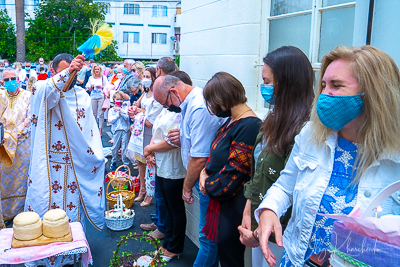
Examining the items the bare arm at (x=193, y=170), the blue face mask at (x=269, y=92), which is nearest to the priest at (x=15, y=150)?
the bare arm at (x=193, y=170)

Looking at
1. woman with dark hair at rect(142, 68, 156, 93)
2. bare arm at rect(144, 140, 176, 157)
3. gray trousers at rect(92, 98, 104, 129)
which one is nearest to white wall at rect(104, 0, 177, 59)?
gray trousers at rect(92, 98, 104, 129)

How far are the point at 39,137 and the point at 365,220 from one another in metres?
3.05

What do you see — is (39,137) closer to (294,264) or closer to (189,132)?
(189,132)

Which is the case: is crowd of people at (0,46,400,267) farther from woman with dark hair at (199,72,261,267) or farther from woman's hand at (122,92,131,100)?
woman's hand at (122,92,131,100)

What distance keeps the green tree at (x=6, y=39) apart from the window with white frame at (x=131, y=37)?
35.5 ft

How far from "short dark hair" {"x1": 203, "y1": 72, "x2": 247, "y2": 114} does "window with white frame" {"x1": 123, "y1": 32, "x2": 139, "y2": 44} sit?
3456 centimetres

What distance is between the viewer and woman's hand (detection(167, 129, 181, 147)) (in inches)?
134

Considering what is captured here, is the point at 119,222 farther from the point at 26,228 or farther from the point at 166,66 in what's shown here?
the point at 166,66

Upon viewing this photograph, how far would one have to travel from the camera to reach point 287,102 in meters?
2.00

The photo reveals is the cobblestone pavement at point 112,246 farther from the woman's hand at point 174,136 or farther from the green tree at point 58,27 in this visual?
the green tree at point 58,27

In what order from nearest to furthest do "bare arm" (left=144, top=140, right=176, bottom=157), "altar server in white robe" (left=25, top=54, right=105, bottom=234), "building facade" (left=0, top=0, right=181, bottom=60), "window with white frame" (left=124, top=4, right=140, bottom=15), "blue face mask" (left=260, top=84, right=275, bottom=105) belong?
"blue face mask" (left=260, top=84, right=275, bottom=105), "altar server in white robe" (left=25, top=54, right=105, bottom=234), "bare arm" (left=144, top=140, right=176, bottom=157), "building facade" (left=0, top=0, right=181, bottom=60), "window with white frame" (left=124, top=4, right=140, bottom=15)

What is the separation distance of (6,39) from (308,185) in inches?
1156

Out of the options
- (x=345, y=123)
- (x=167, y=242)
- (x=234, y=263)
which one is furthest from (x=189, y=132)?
→ (x=345, y=123)

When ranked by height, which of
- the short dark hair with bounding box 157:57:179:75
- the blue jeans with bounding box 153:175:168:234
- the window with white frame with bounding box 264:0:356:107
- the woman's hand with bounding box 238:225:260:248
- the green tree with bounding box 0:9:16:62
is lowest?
the blue jeans with bounding box 153:175:168:234
